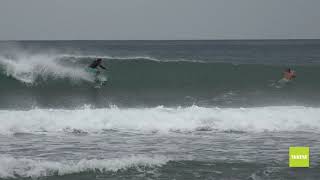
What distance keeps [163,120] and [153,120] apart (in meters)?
0.30

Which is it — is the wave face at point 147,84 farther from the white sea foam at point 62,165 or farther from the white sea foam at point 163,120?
the white sea foam at point 62,165

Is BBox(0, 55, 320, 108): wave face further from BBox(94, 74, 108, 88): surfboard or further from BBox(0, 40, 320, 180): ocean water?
BBox(94, 74, 108, 88): surfboard

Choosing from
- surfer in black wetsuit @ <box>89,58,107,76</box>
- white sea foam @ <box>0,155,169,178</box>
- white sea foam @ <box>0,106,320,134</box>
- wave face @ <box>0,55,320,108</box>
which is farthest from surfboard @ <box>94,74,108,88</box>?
white sea foam @ <box>0,155,169,178</box>

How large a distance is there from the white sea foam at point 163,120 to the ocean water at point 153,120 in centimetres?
3

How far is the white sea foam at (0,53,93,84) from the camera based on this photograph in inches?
856

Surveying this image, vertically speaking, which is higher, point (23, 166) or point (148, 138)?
point (148, 138)

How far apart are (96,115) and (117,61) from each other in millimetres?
9739

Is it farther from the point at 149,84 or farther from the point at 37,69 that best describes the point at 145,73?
the point at 37,69

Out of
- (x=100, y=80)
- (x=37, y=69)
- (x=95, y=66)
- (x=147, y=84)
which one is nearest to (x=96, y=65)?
(x=95, y=66)

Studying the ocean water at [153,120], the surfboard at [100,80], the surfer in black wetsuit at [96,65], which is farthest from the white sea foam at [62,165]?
the surfboard at [100,80]

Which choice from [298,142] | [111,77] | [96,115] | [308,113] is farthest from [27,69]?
[298,142]

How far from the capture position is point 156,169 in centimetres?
941

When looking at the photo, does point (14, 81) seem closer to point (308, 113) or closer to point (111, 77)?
point (111, 77)

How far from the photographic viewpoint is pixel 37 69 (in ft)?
73.2
